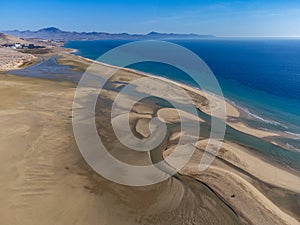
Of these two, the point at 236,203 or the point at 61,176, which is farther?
the point at 61,176

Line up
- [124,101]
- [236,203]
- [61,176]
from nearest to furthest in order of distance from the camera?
[236,203] → [61,176] → [124,101]

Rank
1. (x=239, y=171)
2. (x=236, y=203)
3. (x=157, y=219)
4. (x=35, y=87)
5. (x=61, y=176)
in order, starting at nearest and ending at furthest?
(x=157, y=219) < (x=236, y=203) < (x=61, y=176) < (x=239, y=171) < (x=35, y=87)

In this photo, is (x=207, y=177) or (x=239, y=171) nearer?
(x=207, y=177)

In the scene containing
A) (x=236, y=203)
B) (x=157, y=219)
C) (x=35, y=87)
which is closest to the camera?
(x=157, y=219)

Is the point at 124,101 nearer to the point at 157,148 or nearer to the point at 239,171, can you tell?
the point at 157,148

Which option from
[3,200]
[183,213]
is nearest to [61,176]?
[3,200]

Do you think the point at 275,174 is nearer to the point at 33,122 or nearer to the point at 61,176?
the point at 61,176

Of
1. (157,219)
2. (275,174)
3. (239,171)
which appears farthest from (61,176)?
(275,174)

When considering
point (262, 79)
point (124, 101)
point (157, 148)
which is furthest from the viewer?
point (262, 79)

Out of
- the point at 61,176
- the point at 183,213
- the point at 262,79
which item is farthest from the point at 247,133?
the point at 262,79
